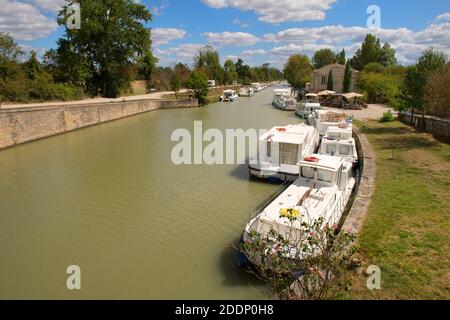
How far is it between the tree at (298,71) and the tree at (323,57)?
10227 mm

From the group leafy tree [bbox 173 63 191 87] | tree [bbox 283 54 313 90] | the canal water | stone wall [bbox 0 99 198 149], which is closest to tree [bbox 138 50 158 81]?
leafy tree [bbox 173 63 191 87]

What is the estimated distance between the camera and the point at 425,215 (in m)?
8.86

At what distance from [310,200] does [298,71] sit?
229ft

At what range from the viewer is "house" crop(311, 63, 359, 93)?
51059mm

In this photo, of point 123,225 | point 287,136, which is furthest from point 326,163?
point 123,225

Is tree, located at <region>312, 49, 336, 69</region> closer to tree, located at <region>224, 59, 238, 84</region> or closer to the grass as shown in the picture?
tree, located at <region>224, 59, 238, 84</region>

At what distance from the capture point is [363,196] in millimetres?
10453

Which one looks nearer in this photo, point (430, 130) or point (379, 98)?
point (430, 130)

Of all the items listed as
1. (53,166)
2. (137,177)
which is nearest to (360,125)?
(137,177)

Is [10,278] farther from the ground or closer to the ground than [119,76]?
closer to the ground

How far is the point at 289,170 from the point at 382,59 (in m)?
68.2

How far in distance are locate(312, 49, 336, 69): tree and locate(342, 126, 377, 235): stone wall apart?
86.1m

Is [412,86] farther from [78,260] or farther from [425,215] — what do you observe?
[78,260]

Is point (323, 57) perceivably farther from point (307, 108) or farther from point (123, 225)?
point (123, 225)
